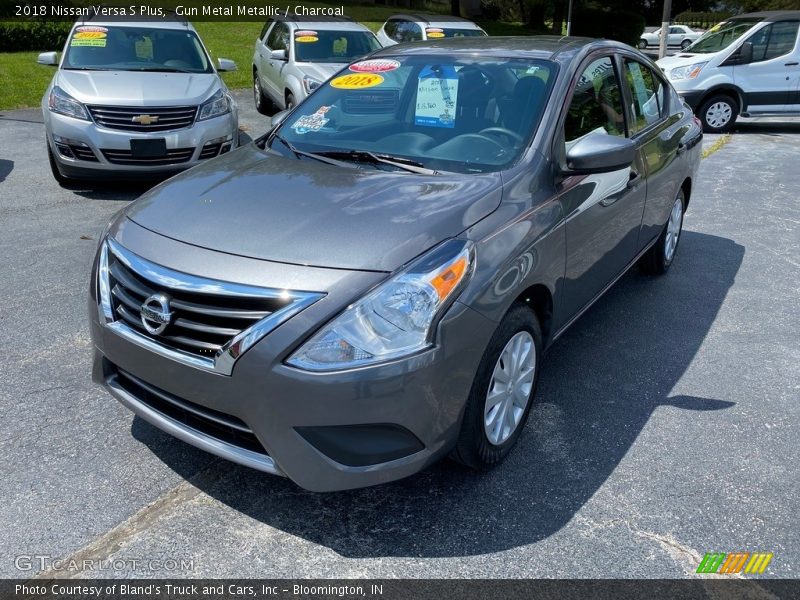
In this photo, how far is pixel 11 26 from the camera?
18.5 m

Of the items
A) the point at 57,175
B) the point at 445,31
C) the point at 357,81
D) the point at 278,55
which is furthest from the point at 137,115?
the point at 445,31

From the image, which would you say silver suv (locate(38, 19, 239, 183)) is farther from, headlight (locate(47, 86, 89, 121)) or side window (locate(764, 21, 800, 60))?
side window (locate(764, 21, 800, 60))

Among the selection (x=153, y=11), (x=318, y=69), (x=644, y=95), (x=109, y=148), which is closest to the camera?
(x=644, y=95)

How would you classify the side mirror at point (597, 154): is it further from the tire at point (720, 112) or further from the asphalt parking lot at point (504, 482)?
the tire at point (720, 112)

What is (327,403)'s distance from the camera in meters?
2.44

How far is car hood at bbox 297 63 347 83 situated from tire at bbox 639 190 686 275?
6.04m

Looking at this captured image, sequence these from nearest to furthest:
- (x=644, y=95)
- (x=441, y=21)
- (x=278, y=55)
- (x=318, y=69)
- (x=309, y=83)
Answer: (x=644, y=95) < (x=309, y=83) < (x=318, y=69) < (x=278, y=55) < (x=441, y=21)

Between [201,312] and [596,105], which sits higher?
[596,105]

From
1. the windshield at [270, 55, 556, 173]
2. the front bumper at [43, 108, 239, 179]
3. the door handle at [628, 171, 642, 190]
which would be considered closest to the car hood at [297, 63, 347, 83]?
the front bumper at [43, 108, 239, 179]

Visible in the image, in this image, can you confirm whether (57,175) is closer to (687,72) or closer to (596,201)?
(596,201)

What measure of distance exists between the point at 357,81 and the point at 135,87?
416 centimetres

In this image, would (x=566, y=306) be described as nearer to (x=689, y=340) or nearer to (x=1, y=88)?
(x=689, y=340)

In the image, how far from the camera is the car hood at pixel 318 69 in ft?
33.7

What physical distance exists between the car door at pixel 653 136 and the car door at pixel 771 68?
798 cm
